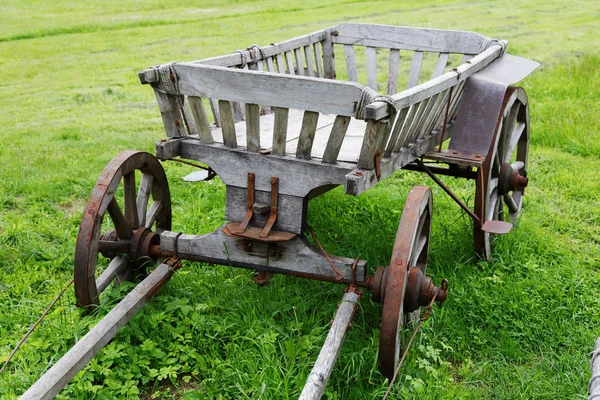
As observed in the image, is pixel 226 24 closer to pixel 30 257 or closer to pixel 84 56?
pixel 84 56

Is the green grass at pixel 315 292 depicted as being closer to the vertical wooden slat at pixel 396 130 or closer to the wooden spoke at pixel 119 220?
the wooden spoke at pixel 119 220

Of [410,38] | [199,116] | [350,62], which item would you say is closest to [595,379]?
[199,116]

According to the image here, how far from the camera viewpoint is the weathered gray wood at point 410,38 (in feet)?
17.8

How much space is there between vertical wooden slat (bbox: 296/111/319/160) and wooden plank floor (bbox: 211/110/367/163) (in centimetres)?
13

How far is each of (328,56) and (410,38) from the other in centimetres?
74

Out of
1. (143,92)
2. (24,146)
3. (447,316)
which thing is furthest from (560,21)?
(447,316)

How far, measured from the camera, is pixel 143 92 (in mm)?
10906

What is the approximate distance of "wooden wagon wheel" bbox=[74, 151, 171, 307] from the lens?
3.54 meters

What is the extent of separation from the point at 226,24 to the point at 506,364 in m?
15.3

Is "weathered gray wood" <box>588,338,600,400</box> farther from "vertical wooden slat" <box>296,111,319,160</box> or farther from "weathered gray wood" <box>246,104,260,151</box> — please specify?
"weathered gray wood" <box>246,104,260,151</box>

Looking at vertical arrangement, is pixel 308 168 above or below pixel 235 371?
above

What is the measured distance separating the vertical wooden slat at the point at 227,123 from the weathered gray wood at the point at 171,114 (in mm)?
326

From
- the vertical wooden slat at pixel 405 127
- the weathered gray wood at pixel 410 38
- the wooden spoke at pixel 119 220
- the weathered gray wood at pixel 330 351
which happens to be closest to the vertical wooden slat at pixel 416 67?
the weathered gray wood at pixel 410 38

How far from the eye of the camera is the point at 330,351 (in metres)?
3.17
